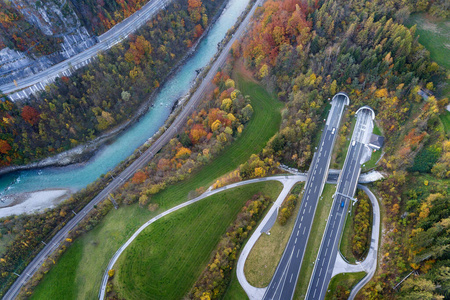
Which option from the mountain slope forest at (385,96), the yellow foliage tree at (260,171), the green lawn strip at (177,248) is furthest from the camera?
the yellow foliage tree at (260,171)

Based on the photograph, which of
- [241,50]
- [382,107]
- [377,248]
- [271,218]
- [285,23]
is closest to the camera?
[377,248]

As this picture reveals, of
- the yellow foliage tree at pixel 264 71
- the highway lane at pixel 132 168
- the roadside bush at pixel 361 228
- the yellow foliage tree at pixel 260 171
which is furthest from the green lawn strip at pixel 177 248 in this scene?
the yellow foliage tree at pixel 264 71

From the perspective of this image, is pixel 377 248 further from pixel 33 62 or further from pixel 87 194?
pixel 33 62

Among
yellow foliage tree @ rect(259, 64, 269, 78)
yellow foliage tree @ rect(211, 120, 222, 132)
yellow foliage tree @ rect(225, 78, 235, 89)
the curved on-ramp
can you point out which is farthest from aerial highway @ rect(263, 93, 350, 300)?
yellow foliage tree @ rect(225, 78, 235, 89)

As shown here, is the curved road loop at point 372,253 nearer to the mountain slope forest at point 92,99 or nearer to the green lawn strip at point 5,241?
the mountain slope forest at point 92,99

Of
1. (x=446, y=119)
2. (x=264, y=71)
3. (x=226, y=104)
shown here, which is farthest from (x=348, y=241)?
(x=264, y=71)

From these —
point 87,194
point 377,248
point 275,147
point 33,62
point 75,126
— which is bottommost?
point 377,248

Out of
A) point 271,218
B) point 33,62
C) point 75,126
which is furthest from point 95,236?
point 33,62
